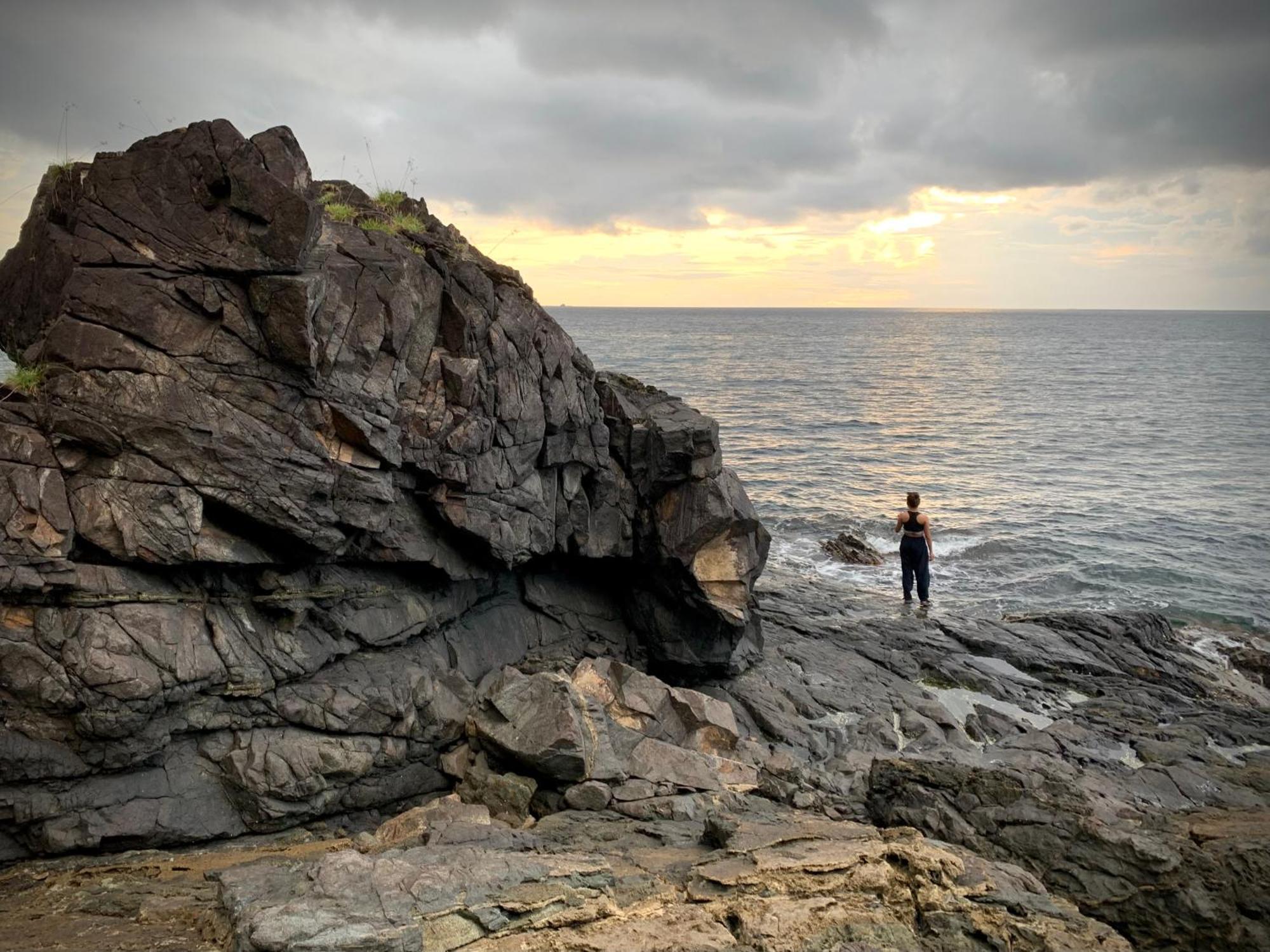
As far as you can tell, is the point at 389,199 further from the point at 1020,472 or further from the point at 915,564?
the point at 1020,472

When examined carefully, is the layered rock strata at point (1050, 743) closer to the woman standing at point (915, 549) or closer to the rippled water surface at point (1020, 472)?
the woman standing at point (915, 549)

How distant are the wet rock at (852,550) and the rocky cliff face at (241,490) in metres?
16.3

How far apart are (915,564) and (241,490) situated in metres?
18.5

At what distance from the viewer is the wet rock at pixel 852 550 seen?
2962 cm

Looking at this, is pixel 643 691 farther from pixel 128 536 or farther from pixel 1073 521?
pixel 1073 521

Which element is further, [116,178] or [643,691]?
[643,691]

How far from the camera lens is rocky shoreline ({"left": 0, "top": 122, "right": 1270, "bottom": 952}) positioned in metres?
9.12

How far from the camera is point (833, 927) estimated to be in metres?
8.67

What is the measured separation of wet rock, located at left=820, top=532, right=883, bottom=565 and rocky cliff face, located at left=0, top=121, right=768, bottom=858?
1631cm

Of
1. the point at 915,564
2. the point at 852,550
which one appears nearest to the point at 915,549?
the point at 915,564

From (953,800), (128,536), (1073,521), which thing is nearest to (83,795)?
(128,536)

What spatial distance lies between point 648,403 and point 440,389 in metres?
5.94

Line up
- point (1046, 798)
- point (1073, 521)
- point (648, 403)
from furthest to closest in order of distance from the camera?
point (1073, 521)
point (648, 403)
point (1046, 798)

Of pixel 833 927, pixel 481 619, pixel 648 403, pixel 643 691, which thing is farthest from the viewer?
pixel 648 403
